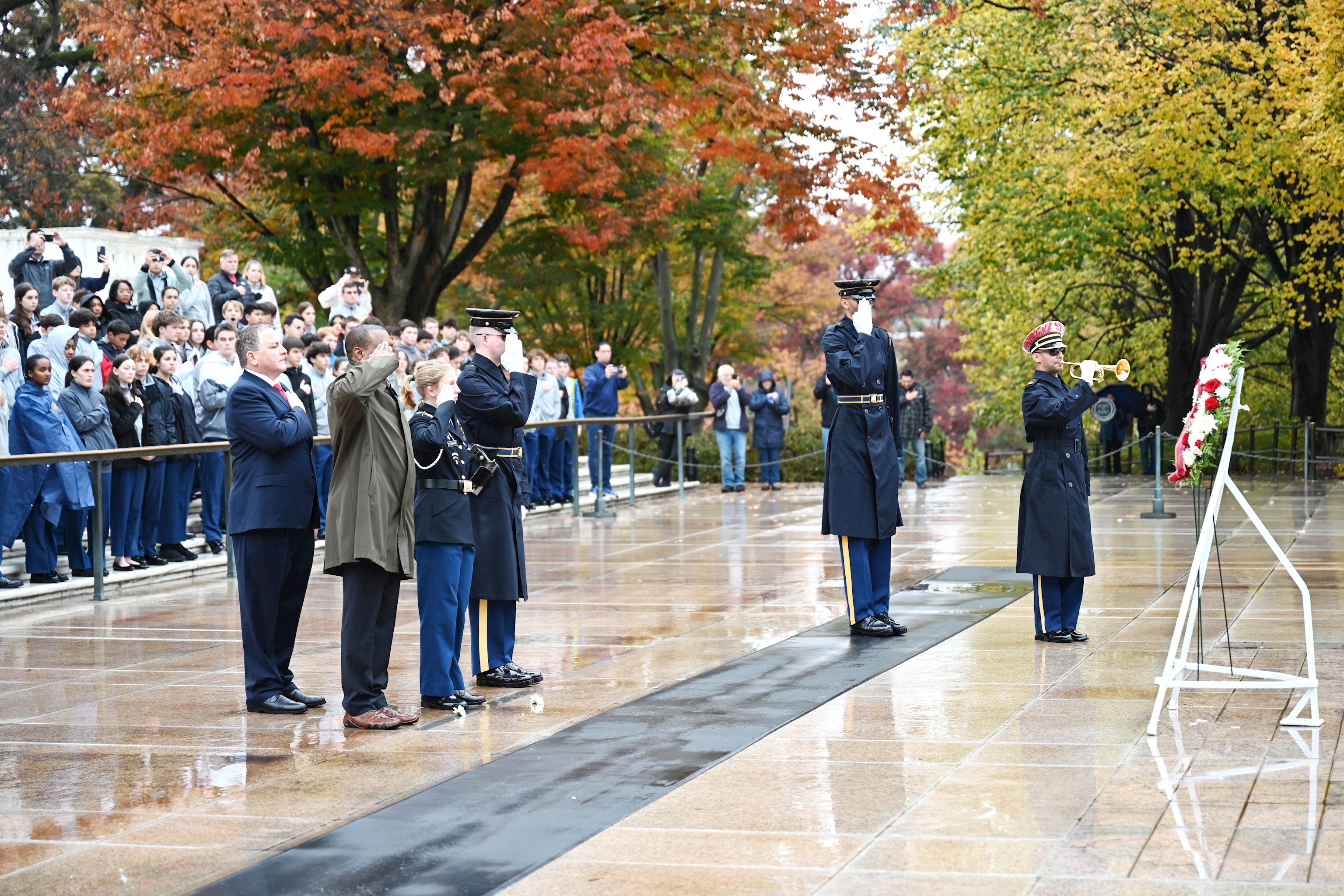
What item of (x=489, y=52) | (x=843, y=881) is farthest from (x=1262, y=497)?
(x=843, y=881)

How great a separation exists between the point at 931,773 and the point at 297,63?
14484 mm

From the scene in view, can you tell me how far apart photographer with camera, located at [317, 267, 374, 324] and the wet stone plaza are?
20.1ft

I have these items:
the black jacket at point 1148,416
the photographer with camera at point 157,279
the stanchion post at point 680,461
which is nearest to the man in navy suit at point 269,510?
the photographer with camera at point 157,279

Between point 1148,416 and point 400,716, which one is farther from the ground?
point 1148,416

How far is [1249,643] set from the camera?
31.0ft

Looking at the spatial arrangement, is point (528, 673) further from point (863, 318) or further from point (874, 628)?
point (863, 318)

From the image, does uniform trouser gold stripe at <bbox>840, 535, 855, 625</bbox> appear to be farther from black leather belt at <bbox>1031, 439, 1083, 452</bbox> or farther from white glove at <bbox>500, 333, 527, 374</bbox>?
white glove at <bbox>500, 333, 527, 374</bbox>

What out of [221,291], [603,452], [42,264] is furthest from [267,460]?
[603,452]

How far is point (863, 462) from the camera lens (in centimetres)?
1024

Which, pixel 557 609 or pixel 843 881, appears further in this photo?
pixel 557 609

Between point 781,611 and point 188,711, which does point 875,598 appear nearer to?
point 781,611

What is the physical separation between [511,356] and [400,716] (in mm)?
2049

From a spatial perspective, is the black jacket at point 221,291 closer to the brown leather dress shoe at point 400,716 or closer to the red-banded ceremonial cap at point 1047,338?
the red-banded ceremonial cap at point 1047,338

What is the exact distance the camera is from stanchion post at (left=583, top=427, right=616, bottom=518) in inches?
792
